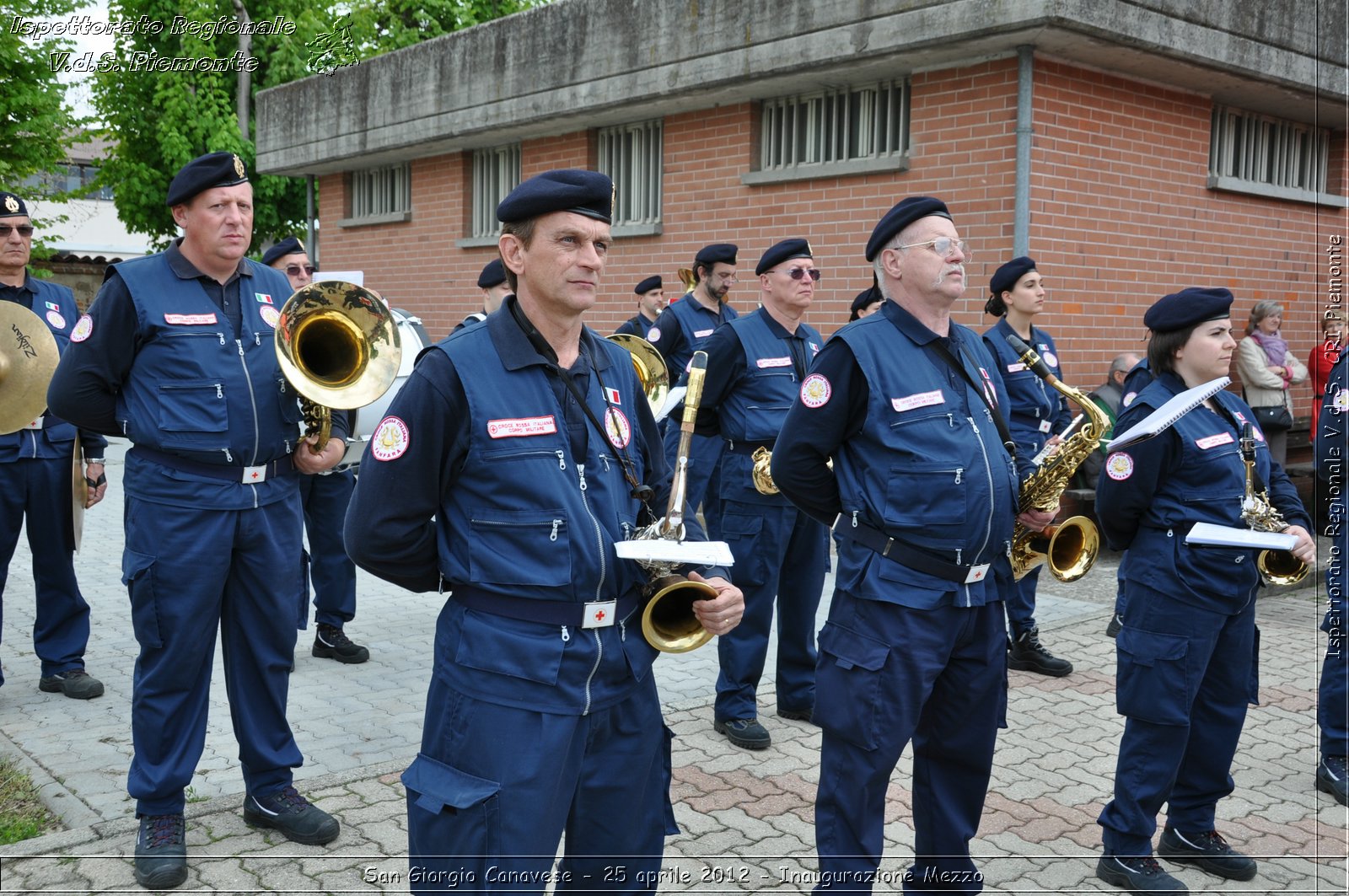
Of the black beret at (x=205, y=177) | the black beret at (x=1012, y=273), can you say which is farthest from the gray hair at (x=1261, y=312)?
the black beret at (x=205, y=177)

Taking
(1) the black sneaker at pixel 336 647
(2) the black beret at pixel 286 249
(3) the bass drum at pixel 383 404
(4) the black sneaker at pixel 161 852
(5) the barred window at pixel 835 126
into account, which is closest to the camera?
(4) the black sneaker at pixel 161 852

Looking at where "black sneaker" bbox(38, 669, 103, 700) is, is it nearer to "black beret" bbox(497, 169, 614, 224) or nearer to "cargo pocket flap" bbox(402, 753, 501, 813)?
"cargo pocket flap" bbox(402, 753, 501, 813)

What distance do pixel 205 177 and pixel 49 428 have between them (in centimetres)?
262

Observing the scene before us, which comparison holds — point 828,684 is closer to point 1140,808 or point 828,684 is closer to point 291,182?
point 1140,808

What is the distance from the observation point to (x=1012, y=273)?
22.8 ft

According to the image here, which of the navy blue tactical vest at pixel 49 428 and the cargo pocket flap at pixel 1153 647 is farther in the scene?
the navy blue tactical vest at pixel 49 428

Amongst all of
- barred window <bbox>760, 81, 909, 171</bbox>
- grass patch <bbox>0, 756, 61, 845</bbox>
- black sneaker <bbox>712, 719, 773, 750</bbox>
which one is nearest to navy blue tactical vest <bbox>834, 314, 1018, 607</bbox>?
black sneaker <bbox>712, 719, 773, 750</bbox>

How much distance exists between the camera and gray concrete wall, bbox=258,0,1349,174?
8.66 meters

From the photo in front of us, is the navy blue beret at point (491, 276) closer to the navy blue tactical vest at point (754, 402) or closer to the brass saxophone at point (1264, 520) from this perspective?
the navy blue tactical vest at point (754, 402)

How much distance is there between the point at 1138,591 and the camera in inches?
168

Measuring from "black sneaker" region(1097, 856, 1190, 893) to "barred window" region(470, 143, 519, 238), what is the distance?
1123cm

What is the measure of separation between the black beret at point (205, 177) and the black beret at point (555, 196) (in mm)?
1852

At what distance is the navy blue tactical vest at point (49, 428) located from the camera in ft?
19.2

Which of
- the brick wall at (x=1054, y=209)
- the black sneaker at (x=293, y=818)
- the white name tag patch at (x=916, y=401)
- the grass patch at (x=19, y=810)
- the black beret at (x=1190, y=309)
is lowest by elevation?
the grass patch at (x=19, y=810)
